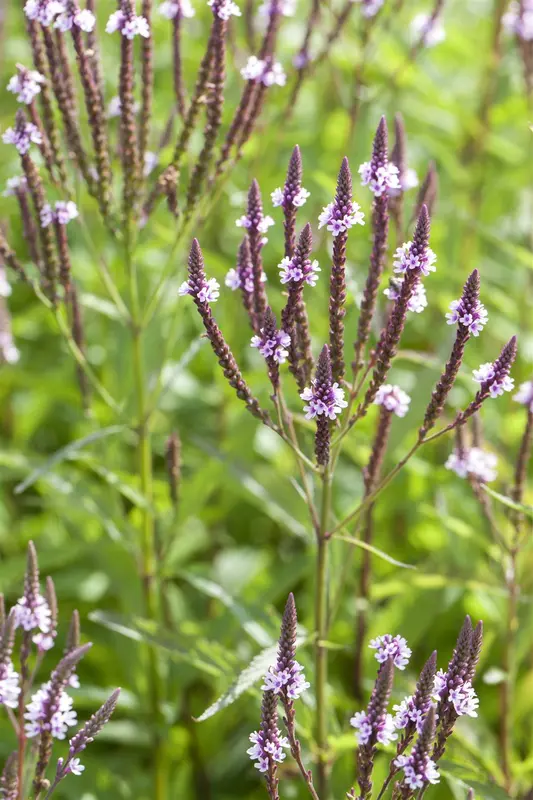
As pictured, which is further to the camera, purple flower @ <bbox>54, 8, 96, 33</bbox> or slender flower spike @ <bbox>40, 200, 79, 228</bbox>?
slender flower spike @ <bbox>40, 200, 79, 228</bbox>

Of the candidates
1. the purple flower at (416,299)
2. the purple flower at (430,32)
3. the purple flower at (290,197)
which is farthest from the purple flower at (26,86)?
the purple flower at (430,32)

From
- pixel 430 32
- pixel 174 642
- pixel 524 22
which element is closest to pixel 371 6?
pixel 430 32

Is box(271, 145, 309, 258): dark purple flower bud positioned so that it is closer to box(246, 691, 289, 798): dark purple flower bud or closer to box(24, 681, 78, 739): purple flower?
box(246, 691, 289, 798): dark purple flower bud

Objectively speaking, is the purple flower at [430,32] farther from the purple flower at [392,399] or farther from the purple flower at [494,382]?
the purple flower at [494,382]

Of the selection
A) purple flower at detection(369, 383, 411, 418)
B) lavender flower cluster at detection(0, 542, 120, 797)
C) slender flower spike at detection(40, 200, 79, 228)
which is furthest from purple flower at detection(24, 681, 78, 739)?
slender flower spike at detection(40, 200, 79, 228)

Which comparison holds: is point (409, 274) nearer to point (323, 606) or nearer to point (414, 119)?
point (323, 606)

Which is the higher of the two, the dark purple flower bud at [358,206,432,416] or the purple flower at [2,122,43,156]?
the purple flower at [2,122,43,156]

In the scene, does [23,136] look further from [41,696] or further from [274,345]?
[41,696]
